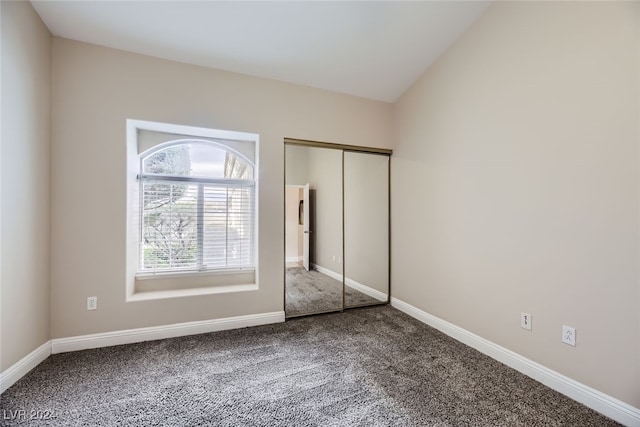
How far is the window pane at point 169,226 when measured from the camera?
118 inches

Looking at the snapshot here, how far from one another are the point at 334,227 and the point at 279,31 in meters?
2.08

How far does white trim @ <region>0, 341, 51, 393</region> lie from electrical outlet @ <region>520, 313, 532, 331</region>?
3647mm

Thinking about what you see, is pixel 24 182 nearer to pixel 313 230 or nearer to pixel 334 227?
pixel 313 230

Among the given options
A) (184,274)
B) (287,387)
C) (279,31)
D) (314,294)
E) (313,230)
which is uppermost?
(279,31)

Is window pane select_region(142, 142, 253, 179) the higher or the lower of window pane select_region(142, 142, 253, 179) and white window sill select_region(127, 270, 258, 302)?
the higher

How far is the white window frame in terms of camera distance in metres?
2.71

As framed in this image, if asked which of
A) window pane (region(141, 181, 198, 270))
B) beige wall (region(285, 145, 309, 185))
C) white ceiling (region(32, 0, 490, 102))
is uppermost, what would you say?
white ceiling (region(32, 0, 490, 102))

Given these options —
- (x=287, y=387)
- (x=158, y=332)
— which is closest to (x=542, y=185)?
(x=287, y=387)

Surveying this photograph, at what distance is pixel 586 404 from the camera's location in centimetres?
181

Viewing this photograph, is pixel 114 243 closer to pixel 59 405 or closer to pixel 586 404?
pixel 59 405

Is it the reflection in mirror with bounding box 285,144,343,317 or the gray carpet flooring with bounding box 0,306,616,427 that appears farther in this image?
the reflection in mirror with bounding box 285,144,343,317

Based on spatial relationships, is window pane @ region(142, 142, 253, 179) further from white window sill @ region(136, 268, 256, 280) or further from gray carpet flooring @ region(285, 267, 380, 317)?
gray carpet flooring @ region(285, 267, 380, 317)

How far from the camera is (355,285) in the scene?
11.8ft

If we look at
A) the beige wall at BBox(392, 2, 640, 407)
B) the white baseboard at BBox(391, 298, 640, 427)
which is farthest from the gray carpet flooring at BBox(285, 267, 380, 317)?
the white baseboard at BBox(391, 298, 640, 427)
